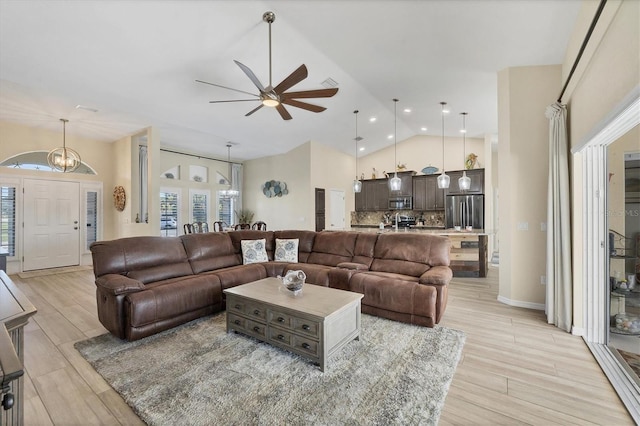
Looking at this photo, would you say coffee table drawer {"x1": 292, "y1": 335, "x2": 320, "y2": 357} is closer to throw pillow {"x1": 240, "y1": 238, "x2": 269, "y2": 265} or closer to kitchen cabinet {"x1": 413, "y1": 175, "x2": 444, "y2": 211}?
throw pillow {"x1": 240, "y1": 238, "x2": 269, "y2": 265}

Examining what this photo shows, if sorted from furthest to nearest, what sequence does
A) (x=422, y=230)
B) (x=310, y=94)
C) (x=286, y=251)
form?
(x=422, y=230) → (x=286, y=251) → (x=310, y=94)

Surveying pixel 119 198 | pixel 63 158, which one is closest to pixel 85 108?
pixel 63 158

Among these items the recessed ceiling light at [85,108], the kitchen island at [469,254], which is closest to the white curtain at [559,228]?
the kitchen island at [469,254]

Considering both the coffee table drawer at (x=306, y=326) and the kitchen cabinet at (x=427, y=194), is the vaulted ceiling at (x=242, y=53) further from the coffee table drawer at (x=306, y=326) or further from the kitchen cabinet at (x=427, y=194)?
the coffee table drawer at (x=306, y=326)

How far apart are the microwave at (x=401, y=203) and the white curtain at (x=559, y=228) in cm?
498

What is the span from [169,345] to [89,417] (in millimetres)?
932

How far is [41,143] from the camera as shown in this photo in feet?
20.2

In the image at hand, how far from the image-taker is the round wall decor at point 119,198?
22.3ft

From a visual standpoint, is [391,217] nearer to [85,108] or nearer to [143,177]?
[143,177]

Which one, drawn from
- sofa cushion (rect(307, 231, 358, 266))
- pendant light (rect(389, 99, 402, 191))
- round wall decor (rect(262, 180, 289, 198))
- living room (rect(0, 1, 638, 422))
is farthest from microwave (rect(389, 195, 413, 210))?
sofa cushion (rect(307, 231, 358, 266))

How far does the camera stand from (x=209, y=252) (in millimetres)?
4332

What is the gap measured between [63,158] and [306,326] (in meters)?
6.59

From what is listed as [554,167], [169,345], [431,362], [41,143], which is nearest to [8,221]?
[41,143]

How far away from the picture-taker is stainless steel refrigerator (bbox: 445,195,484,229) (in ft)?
23.4
